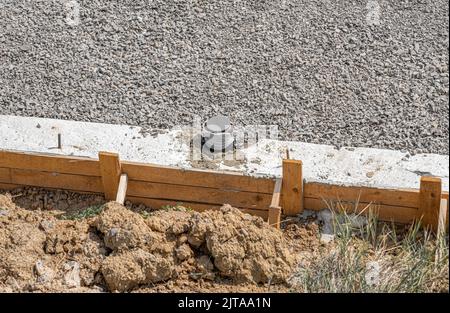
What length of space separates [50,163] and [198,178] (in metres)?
1.09

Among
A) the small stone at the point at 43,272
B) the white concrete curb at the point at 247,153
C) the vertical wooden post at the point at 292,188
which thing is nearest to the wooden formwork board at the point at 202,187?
the vertical wooden post at the point at 292,188

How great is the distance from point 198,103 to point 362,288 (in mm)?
2318

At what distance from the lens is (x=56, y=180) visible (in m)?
7.16

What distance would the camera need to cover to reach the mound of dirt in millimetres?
6316

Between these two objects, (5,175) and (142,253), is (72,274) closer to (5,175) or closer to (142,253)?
(142,253)

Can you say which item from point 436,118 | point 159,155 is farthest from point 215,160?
point 436,118

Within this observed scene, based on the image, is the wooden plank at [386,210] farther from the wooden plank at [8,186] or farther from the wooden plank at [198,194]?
the wooden plank at [8,186]

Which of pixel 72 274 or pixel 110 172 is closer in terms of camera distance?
pixel 72 274

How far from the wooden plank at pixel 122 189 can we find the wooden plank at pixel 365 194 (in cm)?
127

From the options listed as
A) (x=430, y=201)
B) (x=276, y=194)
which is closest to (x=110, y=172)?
(x=276, y=194)

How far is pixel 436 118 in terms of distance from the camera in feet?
24.2

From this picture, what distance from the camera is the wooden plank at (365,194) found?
259 inches

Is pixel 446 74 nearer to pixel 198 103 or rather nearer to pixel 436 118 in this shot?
pixel 436 118

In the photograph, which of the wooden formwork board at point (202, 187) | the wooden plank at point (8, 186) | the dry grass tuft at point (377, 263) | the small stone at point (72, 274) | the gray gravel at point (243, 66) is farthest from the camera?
the gray gravel at point (243, 66)
